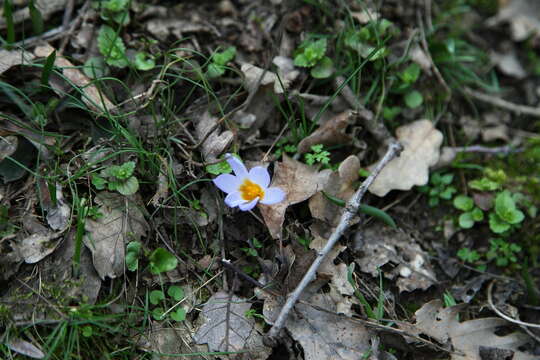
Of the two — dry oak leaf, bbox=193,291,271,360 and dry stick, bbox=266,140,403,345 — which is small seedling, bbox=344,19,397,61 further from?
dry oak leaf, bbox=193,291,271,360

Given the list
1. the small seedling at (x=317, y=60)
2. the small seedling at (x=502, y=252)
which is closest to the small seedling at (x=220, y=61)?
the small seedling at (x=317, y=60)

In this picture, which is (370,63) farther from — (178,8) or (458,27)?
(178,8)

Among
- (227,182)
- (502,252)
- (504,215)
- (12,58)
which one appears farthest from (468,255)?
(12,58)

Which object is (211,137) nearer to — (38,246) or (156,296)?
(156,296)

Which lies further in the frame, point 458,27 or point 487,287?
point 458,27

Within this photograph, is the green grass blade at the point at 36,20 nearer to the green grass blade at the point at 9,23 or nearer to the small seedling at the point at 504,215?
the green grass blade at the point at 9,23

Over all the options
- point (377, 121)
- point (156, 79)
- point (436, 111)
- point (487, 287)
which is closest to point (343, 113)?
point (377, 121)

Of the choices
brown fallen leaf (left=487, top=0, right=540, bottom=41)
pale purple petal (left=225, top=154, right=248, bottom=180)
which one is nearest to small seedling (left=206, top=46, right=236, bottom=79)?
pale purple petal (left=225, top=154, right=248, bottom=180)
